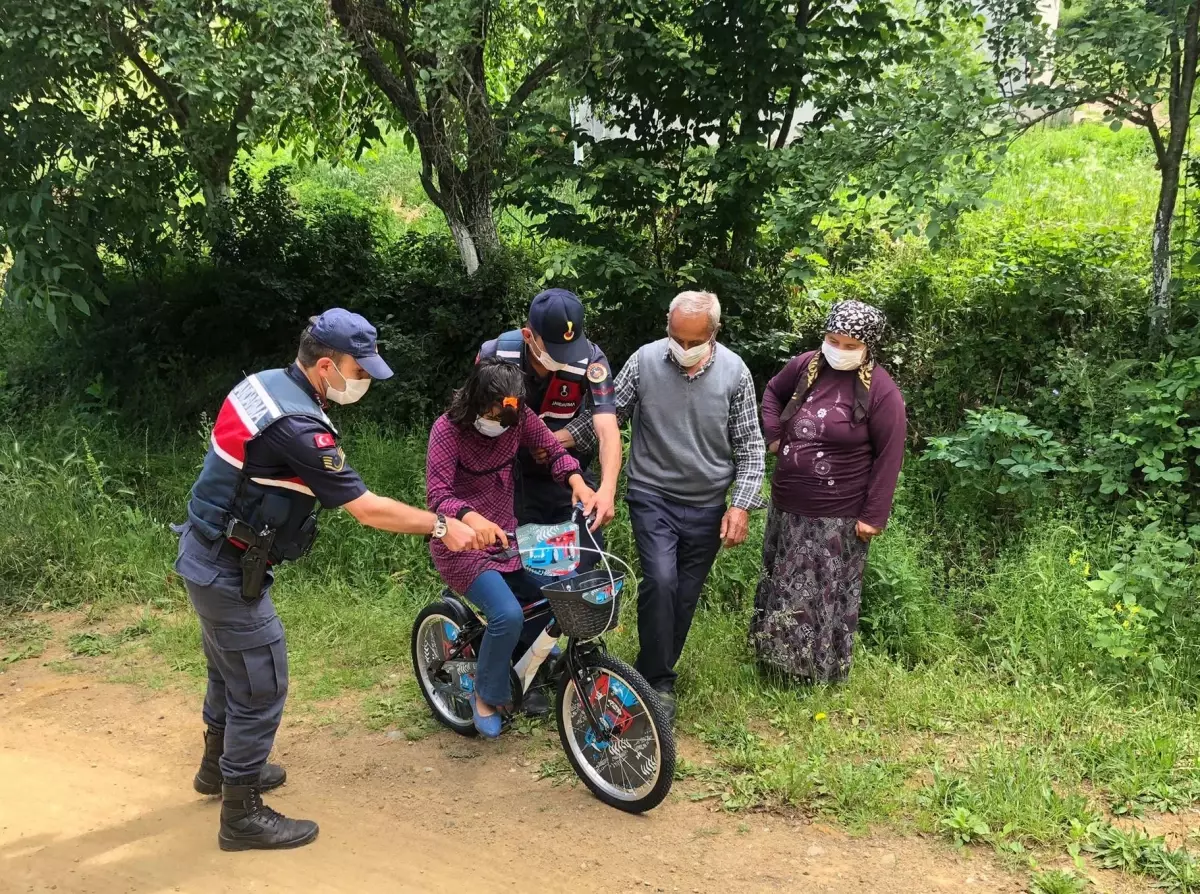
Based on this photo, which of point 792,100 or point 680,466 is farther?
point 792,100

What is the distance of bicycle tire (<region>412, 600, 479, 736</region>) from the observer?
4.30m

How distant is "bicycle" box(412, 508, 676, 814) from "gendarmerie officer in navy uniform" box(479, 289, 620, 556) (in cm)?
28

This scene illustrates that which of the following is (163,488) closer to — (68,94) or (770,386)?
(68,94)

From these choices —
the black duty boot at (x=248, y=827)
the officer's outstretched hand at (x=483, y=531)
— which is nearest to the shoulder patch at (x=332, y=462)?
the officer's outstretched hand at (x=483, y=531)

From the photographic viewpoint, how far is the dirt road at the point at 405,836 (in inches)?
131

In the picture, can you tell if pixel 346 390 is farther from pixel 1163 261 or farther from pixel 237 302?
pixel 237 302

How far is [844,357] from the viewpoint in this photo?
414 cm

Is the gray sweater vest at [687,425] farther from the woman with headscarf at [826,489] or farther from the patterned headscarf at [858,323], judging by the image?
the patterned headscarf at [858,323]

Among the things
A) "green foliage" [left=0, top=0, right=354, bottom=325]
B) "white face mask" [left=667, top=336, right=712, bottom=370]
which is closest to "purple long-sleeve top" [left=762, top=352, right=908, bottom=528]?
"white face mask" [left=667, top=336, right=712, bottom=370]

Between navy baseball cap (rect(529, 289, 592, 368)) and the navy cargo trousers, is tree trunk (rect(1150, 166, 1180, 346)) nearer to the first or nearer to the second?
navy baseball cap (rect(529, 289, 592, 368))

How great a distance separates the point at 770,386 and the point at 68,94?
20.3 ft

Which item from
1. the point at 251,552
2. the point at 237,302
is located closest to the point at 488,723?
the point at 251,552

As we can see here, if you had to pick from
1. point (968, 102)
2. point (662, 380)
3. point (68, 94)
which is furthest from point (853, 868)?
point (68, 94)

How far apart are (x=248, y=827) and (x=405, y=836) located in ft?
2.01
